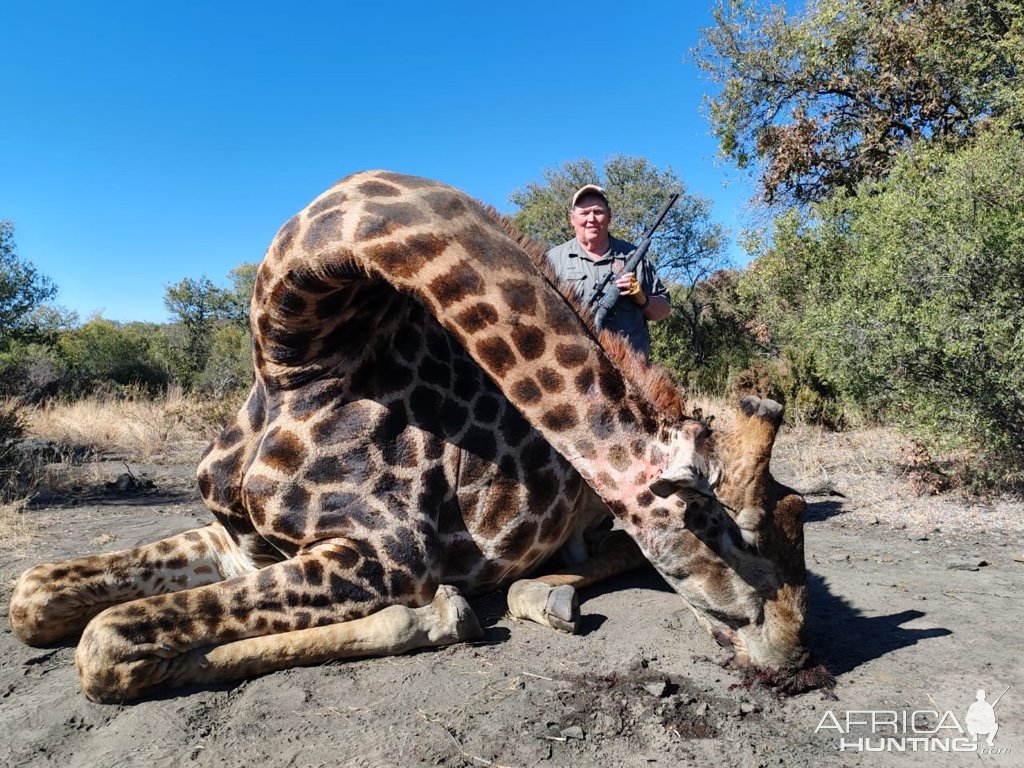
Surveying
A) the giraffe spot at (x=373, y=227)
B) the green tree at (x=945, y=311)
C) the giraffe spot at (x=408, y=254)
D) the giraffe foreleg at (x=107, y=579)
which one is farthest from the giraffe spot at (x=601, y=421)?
the green tree at (x=945, y=311)

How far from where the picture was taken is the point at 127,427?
10773 mm

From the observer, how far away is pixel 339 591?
113 inches

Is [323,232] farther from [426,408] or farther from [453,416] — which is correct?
[453,416]

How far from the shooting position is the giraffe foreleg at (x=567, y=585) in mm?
3186

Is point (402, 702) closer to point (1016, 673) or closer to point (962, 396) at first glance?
point (1016, 673)

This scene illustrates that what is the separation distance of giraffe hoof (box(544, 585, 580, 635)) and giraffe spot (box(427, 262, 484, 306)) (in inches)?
60.5

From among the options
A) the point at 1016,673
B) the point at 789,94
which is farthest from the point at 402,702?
the point at 789,94

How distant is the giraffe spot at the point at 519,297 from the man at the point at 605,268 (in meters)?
2.63

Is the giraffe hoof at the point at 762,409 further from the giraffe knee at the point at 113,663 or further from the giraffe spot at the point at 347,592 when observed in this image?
the giraffe knee at the point at 113,663

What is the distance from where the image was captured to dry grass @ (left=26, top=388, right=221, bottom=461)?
391 inches

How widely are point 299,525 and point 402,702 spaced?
886 millimetres

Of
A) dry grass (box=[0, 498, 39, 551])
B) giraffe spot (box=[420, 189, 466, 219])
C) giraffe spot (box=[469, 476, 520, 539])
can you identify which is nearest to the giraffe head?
giraffe spot (box=[469, 476, 520, 539])

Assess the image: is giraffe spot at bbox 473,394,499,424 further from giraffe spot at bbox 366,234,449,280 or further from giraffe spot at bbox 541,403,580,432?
giraffe spot at bbox 366,234,449,280

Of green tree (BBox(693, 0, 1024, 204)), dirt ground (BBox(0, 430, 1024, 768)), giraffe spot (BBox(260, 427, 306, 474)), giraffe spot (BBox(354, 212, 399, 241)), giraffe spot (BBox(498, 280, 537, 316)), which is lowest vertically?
dirt ground (BBox(0, 430, 1024, 768))
